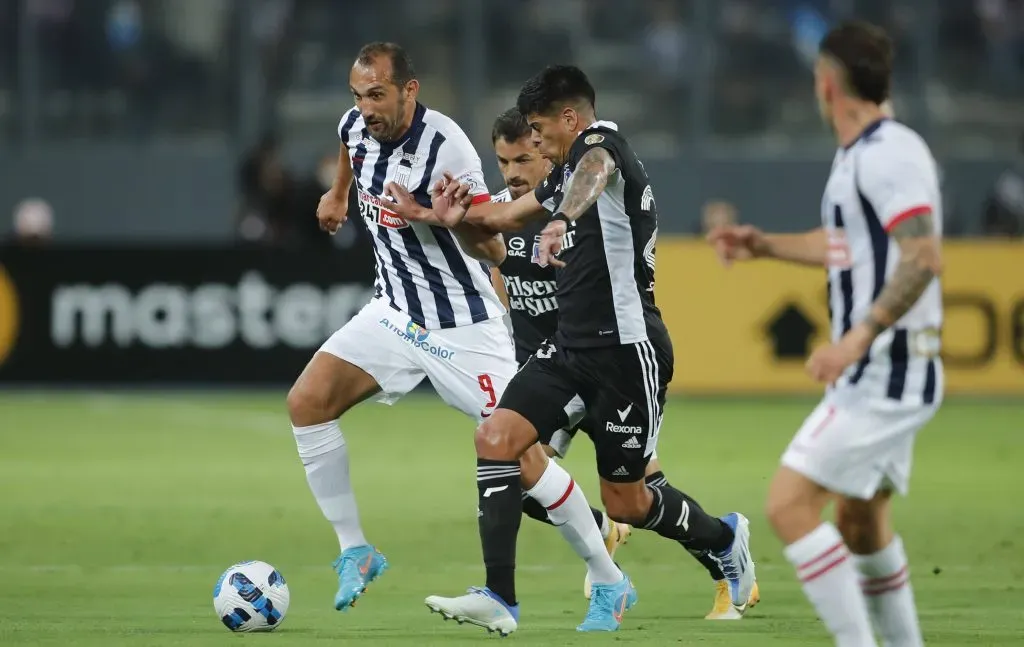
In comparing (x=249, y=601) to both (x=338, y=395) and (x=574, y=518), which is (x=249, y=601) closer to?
(x=338, y=395)

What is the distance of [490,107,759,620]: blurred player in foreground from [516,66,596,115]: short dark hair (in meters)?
0.75

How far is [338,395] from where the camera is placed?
25.8 ft

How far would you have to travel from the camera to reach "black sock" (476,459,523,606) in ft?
22.3

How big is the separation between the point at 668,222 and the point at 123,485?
1442 cm

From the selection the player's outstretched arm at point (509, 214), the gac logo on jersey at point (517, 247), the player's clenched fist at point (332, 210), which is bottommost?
the gac logo on jersey at point (517, 247)

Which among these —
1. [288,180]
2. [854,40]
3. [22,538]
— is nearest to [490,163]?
[288,180]

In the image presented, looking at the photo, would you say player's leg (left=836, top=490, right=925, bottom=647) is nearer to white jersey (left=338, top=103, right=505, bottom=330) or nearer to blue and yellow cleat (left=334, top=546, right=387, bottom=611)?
blue and yellow cleat (left=334, top=546, right=387, bottom=611)

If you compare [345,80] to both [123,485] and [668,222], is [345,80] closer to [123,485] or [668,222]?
[668,222]

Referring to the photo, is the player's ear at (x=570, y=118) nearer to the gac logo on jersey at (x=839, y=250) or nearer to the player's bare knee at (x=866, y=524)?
the gac logo on jersey at (x=839, y=250)

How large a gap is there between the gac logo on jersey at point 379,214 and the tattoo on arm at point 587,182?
1266 mm

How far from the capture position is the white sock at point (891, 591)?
218 inches

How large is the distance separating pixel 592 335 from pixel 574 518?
0.79 meters

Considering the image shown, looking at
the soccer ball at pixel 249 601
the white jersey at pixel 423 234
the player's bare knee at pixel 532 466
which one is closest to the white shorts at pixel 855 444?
the player's bare knee at pixel 532 466

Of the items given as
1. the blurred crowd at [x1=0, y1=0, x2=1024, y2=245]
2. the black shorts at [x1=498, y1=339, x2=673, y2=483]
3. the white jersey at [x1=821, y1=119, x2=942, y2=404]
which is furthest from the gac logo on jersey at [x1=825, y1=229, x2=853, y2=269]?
the blurred crowd at [x1=0, y1=0, x2=1024, y2=245]
